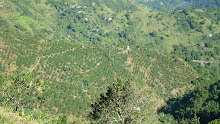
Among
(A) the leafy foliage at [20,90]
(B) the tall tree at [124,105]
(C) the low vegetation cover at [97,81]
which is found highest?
(B) the tall tree at [124,105]

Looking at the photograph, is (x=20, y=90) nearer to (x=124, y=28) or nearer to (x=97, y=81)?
(x=97, y=81)

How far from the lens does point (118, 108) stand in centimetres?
1830

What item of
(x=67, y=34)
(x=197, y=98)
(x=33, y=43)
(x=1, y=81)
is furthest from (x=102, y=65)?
(x=67, y=34)

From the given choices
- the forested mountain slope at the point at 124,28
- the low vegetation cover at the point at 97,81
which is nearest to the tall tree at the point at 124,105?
the low vegetation cover at the point at 97,81

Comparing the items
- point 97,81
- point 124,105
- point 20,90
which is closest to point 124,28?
point 97,81

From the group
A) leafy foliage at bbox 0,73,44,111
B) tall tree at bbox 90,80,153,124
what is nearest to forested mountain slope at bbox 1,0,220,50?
leafy foliage at bbox 0,73,44,111

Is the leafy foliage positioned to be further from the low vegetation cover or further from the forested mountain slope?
the forested mountain slope

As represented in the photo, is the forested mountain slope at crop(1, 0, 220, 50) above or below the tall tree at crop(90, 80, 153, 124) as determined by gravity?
below

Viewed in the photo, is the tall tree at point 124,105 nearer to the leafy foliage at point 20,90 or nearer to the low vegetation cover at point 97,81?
the low vegetation cover at point 97,81

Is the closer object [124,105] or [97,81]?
[124,105]

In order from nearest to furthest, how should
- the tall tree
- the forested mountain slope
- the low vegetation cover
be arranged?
the tall tree < the low vegetation cover < the forested mountain slope

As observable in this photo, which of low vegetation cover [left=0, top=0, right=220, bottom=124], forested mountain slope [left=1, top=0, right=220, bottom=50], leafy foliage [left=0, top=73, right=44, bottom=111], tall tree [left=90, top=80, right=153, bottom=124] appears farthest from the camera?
forested mountain slope [left=1, top=0, right=220, bottom=50]

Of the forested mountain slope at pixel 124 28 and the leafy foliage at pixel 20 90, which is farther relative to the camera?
the forested mountain slope at pixel 124 28

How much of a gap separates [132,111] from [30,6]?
18372 cm
